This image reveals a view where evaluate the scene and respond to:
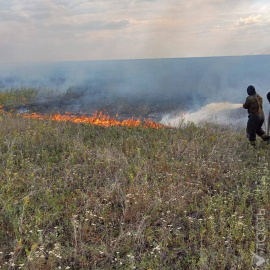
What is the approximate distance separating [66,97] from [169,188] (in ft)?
54.0

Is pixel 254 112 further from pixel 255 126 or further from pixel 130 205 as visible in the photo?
pixel 130 205

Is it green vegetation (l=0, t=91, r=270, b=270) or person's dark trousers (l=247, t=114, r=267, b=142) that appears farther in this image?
person's dark trousers (l=247, t=114, r=267, b=142)

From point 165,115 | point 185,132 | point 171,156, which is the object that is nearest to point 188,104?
point 165,115

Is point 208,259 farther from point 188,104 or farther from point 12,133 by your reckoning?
point 188,104

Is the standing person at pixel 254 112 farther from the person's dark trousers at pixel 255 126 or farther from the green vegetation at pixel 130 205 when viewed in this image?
the green vegetation at pixel 130 205

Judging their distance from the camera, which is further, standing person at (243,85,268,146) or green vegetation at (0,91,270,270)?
standing person at (243,85,268,146)

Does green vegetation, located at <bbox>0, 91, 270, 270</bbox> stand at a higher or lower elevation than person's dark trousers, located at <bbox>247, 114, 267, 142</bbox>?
lower

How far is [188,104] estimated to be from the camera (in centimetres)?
2147

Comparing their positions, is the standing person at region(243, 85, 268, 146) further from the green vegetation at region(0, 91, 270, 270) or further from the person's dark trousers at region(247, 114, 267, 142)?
the green vegetation at region(0, 91, 270, 270)

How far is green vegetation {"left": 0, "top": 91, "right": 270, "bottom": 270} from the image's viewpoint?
3.50 meters

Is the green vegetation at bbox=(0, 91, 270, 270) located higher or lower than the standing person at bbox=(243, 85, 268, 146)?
lower

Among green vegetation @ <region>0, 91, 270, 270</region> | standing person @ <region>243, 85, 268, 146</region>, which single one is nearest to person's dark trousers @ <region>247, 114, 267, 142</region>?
standing person @ <region>243, 85, 268, 146</region>

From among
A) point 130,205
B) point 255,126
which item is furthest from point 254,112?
point 130,205

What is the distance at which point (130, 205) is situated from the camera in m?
4.48
